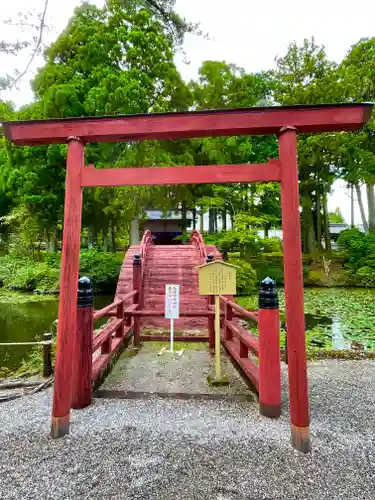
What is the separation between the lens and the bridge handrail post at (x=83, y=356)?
3039 millimetres

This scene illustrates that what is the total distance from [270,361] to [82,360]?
190cm

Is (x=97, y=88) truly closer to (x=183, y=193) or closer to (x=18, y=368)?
(x=183, y=193)

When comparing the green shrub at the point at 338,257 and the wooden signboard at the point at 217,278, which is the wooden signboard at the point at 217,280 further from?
the green shrub at the point at 338,257

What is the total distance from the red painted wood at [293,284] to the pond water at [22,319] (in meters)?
4.78

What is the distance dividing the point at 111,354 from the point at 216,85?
13.5 meters

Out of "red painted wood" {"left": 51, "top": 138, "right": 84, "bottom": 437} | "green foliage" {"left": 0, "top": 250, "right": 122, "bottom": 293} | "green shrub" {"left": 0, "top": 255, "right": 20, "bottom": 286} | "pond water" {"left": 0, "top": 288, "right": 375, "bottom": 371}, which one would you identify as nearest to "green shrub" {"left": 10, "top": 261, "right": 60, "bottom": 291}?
"green foliage" {"left": 0, "top": 250, "right": 122, "bottom": 293}

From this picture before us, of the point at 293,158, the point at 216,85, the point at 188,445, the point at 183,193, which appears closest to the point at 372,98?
the point at 216,85

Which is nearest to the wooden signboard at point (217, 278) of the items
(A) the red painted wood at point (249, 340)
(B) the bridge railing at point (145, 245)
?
(A) the red painted wood at point (249, 340)

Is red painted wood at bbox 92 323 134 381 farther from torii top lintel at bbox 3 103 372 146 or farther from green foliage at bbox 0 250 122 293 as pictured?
green foliage at bbox 0 250 122 293

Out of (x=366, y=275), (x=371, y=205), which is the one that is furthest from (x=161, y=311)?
(x=371, y=205)

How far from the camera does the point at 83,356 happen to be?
3062mm

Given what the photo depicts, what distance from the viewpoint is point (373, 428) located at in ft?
8.95

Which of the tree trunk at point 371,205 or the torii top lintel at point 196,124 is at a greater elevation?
the tree trunk at point 371,205

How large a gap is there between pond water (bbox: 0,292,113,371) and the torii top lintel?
14.0 feet
